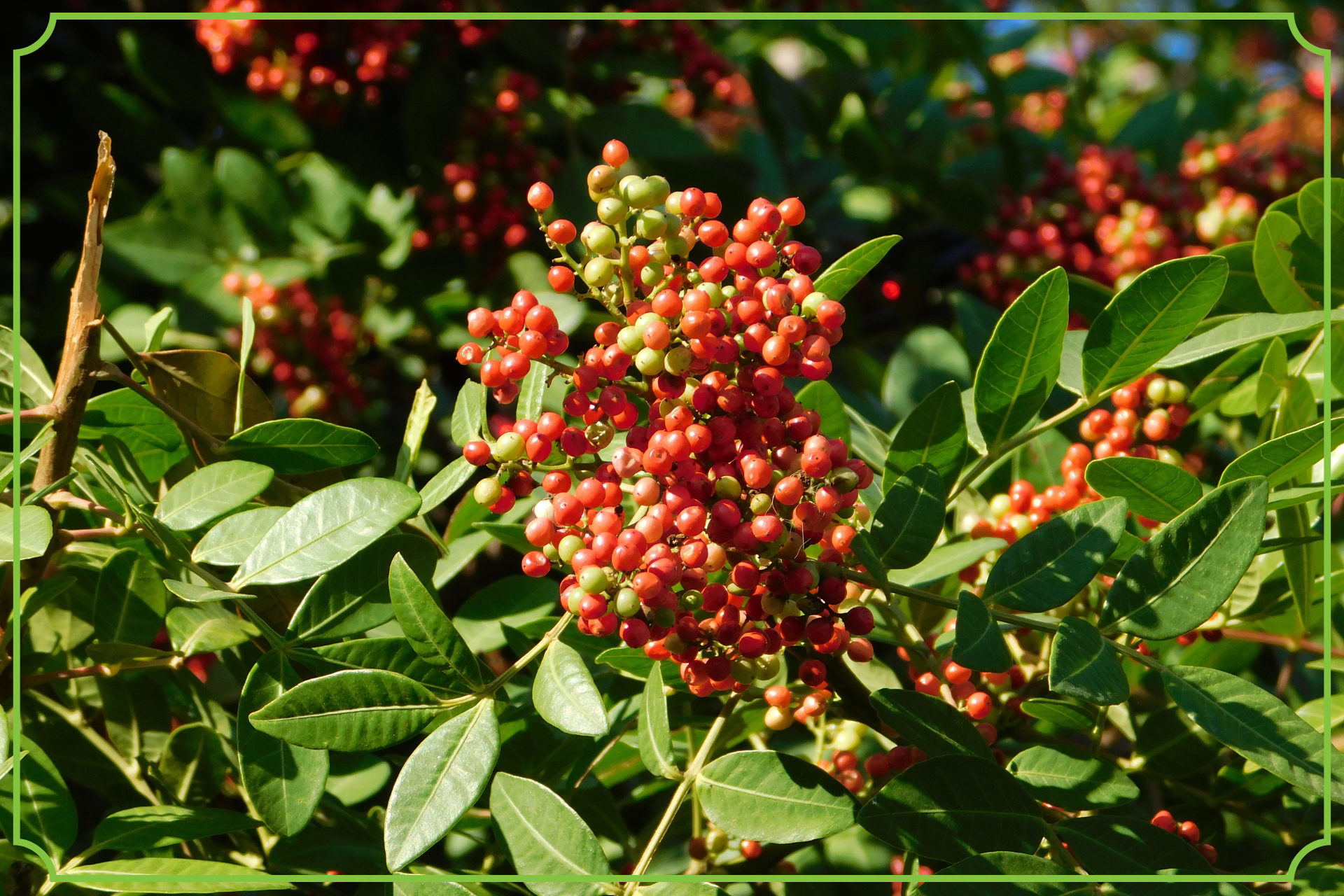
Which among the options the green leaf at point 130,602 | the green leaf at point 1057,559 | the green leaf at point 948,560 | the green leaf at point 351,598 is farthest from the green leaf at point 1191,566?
the green leaf at point 130,602

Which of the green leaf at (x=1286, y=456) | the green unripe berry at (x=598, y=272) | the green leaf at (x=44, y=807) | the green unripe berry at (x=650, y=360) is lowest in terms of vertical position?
the green leaf at (x=44, y=807)

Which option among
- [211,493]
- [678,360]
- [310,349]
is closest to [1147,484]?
[678,360]

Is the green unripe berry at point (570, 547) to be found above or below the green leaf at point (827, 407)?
below

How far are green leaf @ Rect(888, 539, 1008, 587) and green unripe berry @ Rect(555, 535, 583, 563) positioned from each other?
30cm

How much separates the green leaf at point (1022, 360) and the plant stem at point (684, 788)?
0.33m

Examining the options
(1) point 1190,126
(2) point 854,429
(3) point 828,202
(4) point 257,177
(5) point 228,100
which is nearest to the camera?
(2) point 854,429

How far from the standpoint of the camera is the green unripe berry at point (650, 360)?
2.58 feet

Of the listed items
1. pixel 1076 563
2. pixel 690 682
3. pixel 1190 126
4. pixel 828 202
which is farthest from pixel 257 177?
pixel 1190 126

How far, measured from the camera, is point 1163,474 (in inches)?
36.1

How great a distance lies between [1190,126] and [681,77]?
42.6 inches

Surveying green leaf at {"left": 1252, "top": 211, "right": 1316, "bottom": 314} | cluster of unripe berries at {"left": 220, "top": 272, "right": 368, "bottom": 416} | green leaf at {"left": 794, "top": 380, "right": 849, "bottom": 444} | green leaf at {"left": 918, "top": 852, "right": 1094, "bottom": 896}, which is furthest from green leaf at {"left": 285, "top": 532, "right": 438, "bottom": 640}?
cluster of unripe berries at {"left": 220, "top": 272, "right": 368, "bottom": 416}

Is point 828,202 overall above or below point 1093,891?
above

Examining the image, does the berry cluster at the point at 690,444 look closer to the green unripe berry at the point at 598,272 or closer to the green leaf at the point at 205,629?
the green unripe berry at the point at 598,272

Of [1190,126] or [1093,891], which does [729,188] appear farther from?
[1093,891]
